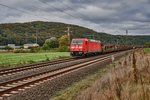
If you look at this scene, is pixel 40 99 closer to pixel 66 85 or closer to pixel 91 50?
pixel 66 85

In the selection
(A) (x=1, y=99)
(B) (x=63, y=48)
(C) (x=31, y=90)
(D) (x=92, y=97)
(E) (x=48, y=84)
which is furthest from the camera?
(B) (x=63, y=48)

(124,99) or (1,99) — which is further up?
(124,99)

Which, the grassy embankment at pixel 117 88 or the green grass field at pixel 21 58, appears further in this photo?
the green grass field at pixel 21 58

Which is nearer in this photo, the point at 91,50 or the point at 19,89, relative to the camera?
the point at 19,89

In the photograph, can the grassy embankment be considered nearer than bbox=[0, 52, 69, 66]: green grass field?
Yes

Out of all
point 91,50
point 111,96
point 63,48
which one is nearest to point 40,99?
point 111,96

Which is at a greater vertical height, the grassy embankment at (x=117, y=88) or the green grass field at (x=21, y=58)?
the grassy embankment at (x=117, y=88)

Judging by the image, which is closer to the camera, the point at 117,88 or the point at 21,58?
the point at 117,88

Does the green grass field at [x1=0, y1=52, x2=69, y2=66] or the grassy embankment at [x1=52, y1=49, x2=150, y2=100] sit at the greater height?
the grassy embankment at [x1=52, y1=49, x2=150, y2=100]

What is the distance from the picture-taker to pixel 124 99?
655 centimetres

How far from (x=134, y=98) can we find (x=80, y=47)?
38.8m

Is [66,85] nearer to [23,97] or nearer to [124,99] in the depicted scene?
[23,97]

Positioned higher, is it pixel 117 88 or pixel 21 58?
pixel 117 88

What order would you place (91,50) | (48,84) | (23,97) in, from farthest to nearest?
(91,50)
(48,84)
(23,97)
